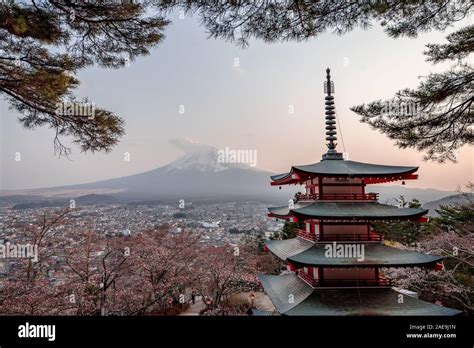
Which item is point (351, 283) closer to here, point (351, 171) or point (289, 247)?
point (289, 247)

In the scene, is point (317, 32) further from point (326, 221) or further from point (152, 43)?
point (326, 221)

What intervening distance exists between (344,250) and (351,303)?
30.8 inches

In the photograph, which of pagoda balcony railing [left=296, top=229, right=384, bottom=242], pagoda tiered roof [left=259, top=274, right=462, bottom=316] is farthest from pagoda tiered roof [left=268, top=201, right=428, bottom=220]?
pagoda tiered roof [left=259, top=274, right=462, bottom=316]

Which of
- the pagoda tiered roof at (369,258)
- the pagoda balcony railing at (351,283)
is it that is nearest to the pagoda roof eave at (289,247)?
the pagoda tiered roof at (369,258)

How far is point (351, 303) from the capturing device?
4.19m

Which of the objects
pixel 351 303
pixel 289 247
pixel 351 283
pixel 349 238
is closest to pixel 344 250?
pixel 349 238

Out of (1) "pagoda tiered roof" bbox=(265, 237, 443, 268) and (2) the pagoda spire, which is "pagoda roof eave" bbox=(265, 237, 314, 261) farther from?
(2) the pagoda spire

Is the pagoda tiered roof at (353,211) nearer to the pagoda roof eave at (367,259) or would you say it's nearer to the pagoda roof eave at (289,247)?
the pagoda roof eave at (367,259)

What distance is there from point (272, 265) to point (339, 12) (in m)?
10.0

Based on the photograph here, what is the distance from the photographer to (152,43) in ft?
11.0

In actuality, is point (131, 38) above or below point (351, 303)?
above

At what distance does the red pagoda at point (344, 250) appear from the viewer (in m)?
4.16
